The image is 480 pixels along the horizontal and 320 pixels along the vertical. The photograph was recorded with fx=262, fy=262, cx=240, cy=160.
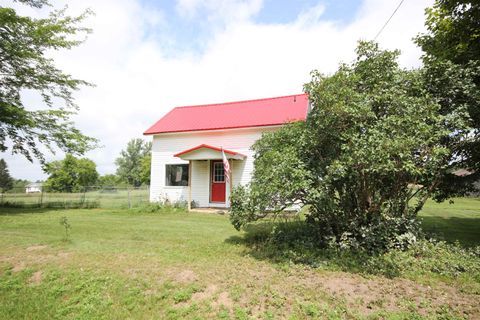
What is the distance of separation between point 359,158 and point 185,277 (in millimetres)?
3501

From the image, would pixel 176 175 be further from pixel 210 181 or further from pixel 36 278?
pixel 36 278

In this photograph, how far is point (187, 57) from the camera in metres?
13.6

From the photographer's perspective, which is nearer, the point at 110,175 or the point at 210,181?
the point at 210,181

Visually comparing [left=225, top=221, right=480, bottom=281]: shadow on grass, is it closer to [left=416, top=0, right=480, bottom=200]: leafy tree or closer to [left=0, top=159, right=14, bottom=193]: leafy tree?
[left=416, top=0, right=480, bottom=200]: leafy tree

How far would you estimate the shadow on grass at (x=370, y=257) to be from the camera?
4.56 metres

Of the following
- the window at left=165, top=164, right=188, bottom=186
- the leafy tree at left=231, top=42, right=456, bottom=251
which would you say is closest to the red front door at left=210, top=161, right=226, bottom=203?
the window at left=165, top=164, right=188, bottom=186

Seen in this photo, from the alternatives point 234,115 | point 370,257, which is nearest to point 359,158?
point 370,257

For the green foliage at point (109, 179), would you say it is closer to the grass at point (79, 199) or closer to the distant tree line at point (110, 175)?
the distant tree line at point (110, 175)

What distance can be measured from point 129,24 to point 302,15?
6804mm

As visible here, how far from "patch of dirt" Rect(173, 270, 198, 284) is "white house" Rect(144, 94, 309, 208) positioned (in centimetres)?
810

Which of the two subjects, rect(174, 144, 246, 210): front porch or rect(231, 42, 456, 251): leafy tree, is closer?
rect(231, 42, 456, 251): leafy tree

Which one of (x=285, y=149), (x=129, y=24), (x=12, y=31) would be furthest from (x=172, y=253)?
(x=12, y=31)

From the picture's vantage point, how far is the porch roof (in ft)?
40.5

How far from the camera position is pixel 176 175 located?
14.7 metres
